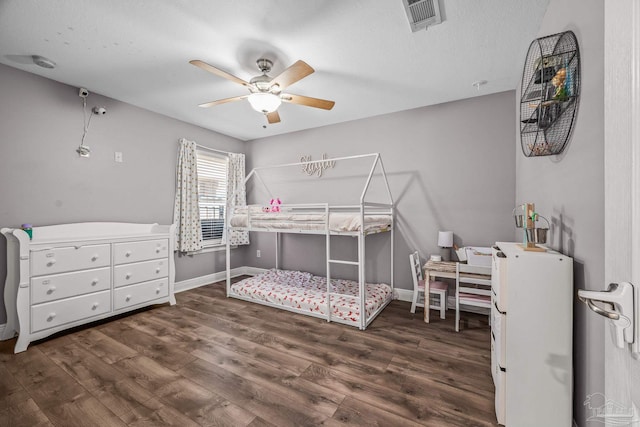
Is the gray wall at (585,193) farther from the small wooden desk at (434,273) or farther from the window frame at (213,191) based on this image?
the window frame at (213,191)

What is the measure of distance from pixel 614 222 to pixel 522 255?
0.90 meters

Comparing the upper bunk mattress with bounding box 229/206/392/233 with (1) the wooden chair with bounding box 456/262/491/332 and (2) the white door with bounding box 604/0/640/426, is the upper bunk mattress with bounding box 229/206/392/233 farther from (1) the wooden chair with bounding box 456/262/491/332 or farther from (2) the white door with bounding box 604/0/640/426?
(2) the white door with bounding box 604/0/640/426

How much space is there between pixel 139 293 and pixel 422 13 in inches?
146

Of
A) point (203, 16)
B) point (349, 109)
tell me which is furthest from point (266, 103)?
point (349, 109)

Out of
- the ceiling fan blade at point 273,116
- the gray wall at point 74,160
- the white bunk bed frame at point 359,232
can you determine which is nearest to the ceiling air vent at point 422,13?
the white bunk bed frame at point 359,232

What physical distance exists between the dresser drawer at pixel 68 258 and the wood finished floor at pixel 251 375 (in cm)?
63

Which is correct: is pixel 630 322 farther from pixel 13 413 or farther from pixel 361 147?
pixel 361 147

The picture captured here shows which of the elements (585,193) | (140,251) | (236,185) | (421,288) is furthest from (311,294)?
(585,193)

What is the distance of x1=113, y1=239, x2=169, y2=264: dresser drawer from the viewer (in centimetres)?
267

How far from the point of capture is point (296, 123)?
3.76m

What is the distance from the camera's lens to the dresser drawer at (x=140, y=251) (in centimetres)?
267

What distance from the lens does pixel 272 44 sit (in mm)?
1996

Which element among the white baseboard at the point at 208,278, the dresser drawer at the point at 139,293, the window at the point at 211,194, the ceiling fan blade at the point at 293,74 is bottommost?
the white baseboard at the point at 208,278

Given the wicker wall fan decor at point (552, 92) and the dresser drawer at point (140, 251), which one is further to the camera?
the dresser drawer at point (140, 251)
